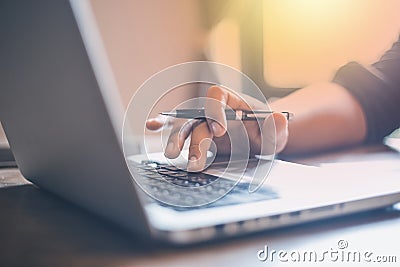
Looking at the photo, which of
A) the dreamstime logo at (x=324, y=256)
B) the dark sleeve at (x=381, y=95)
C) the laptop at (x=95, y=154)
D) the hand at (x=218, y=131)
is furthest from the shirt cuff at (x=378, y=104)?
the dreamstime logo at (x=324, y=256)

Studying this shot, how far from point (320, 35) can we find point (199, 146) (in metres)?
0.63

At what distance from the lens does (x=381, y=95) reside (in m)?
0.69

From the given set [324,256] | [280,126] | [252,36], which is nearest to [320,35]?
[252,36]

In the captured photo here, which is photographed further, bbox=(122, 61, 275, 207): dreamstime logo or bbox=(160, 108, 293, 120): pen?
bbox=(160, 108, 293, 120): pen

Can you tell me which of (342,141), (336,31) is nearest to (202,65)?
(336,31)

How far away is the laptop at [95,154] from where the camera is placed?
0.24 meters

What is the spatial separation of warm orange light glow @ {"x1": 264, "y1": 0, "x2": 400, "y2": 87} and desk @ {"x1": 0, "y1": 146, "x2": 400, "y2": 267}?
1.76 feet

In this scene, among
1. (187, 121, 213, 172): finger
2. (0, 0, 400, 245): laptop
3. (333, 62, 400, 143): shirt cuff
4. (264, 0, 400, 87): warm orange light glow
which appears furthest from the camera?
(264, 0, 400, 87): warm orange light glow

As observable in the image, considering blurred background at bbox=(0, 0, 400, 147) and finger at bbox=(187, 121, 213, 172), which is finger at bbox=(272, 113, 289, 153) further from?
blurred background at bbox=(0, 0, 400, 147)

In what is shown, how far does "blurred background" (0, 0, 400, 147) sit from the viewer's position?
87 cm

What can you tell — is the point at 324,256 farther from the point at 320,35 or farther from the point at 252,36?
the point at 252,36

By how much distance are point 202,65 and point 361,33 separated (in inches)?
16.6

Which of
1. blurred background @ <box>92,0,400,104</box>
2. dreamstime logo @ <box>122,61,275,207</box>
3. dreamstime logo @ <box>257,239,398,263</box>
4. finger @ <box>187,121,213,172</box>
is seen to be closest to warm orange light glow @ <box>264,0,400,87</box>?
blurred background @ <box>92,0,400,104</box>

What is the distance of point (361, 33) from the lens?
0.86 meters
